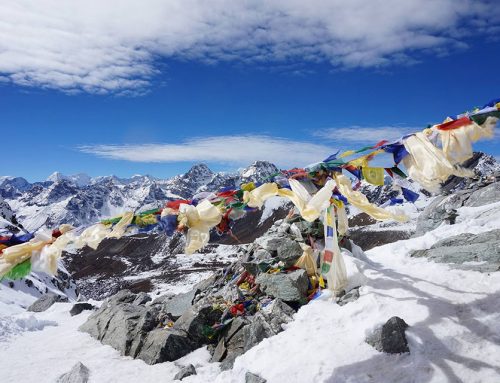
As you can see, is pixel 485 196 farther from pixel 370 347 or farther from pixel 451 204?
pixel 370 347

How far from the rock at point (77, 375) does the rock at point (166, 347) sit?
1695 millimetres

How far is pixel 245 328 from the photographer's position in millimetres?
10789

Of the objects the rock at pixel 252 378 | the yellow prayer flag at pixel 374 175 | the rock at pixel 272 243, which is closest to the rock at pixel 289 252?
the rock at pixel 272 243

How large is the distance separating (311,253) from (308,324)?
3670mm

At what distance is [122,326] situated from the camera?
13.6 meters

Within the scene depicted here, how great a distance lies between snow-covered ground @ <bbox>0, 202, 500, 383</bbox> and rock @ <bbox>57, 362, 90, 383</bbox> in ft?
0.81

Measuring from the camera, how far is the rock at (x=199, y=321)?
12.0 meters

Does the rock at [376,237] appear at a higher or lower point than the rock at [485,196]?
lower

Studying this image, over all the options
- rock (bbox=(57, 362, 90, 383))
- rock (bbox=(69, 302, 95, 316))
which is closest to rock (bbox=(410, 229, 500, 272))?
rock (bbox=(57, 362, 90, 383))

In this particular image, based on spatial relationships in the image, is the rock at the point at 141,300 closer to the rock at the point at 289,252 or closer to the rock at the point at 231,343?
the rock at the point at 231,343

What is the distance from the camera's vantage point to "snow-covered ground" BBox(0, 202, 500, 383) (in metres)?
7.25

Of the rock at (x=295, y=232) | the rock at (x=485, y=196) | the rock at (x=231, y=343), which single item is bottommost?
the rock at (x=231, y=343)

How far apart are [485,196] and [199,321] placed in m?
24.9

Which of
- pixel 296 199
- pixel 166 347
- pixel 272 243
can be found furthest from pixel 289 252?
pixel 296 199
